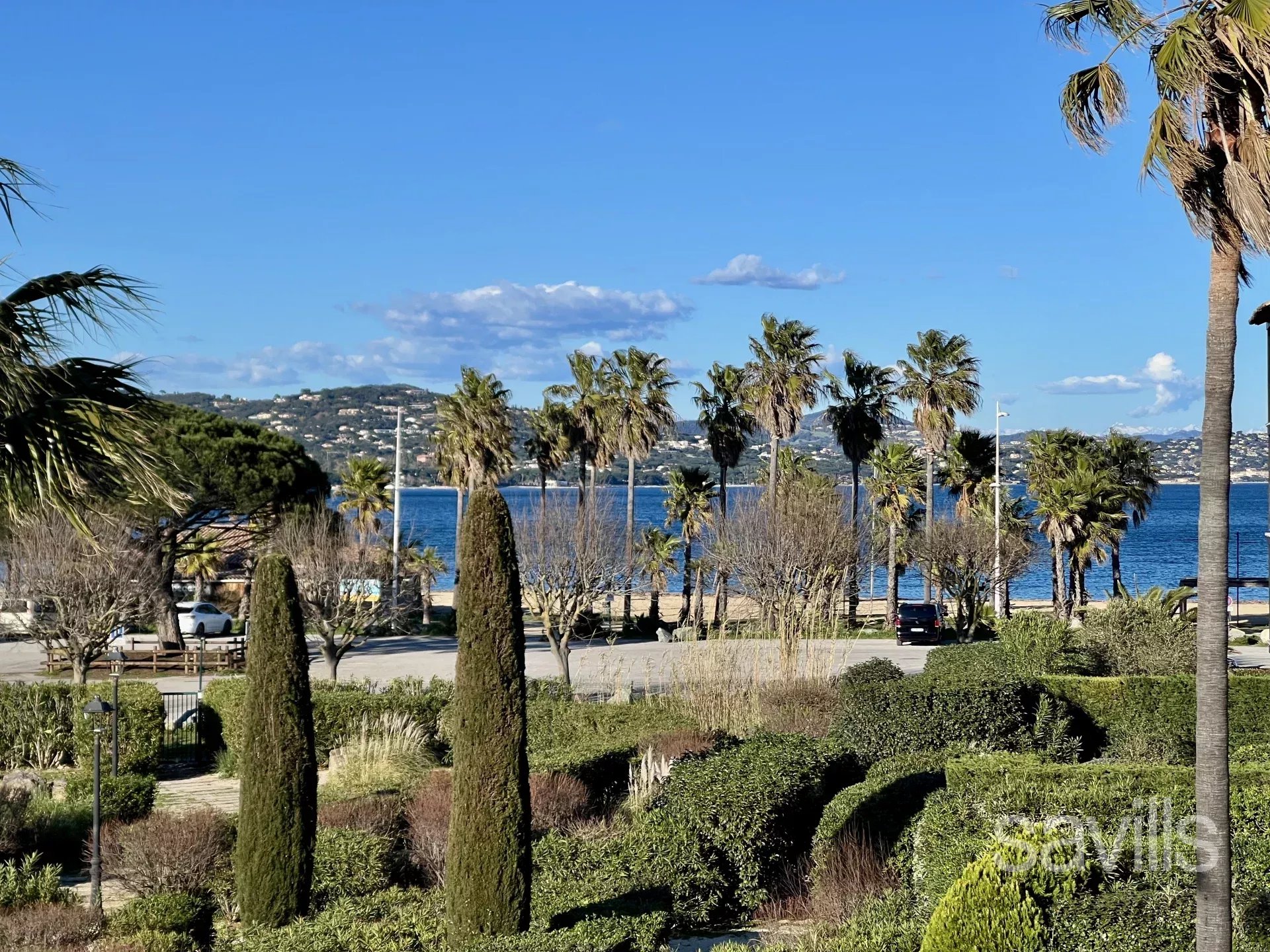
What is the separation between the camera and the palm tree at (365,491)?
52.1 metres

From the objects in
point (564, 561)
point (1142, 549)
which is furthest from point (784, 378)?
point (1142, 549)

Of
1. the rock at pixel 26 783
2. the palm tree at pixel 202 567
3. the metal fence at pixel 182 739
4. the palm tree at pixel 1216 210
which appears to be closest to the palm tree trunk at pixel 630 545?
the palm tree at pixel 202 567

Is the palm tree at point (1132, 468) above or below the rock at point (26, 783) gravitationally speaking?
above

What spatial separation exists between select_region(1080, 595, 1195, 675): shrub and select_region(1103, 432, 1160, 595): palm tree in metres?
25.9

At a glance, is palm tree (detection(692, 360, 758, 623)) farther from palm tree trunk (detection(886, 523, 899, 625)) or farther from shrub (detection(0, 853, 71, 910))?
shrub (detection(0, 853, 71, 910))

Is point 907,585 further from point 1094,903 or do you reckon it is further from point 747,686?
point 1094,903

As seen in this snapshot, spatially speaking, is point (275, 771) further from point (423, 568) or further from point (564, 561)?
point (423, 568)

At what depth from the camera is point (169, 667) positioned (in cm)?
3338

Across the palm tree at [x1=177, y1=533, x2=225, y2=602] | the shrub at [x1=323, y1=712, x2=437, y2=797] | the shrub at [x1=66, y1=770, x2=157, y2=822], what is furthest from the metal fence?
the palm tree at [x1=177, y1=533, x2=225, y2=602]

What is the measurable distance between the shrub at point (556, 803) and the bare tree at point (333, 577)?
36.3 ft

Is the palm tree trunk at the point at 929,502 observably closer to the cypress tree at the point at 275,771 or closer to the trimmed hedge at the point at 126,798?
the trimmed hedge at the point at 126,798

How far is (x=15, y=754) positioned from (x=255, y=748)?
12148 millimetres

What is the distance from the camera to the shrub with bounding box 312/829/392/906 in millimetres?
11211

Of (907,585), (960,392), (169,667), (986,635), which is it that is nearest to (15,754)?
(169,667)
